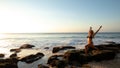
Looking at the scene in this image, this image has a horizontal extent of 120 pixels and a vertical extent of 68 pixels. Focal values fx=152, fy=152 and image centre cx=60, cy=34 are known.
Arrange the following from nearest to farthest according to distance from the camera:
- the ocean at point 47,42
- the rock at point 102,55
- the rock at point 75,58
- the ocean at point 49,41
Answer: the rock at point 75,58 < the rock at point 102,55 < the ocean at point 47,42 < the ocean at point 49,41

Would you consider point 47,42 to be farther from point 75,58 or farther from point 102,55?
point 102,55

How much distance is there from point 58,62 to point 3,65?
432 cm

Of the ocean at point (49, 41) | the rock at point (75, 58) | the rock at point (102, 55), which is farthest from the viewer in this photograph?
the ocean at point (49, 41)

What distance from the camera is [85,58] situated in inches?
518

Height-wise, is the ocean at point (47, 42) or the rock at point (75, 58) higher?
the rock at point (75, 58)

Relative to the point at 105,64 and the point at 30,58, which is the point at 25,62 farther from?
the point at 105,64

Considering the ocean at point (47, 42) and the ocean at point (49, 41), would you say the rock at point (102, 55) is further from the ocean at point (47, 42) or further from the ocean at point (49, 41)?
the ocean at point (49, 41)

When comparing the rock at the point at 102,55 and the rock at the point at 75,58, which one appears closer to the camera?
the rock at the point at 75,58

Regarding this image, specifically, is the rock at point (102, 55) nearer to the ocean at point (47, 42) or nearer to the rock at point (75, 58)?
A: the rock at point (75, 58)

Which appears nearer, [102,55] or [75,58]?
[102,55]

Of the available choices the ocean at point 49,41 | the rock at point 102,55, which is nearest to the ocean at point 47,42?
the ocean at point 49,41

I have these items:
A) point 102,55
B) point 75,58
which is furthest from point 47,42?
point 102,55

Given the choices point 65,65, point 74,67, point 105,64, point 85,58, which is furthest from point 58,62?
point 105,64

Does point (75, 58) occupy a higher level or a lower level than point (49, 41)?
Result: higher
